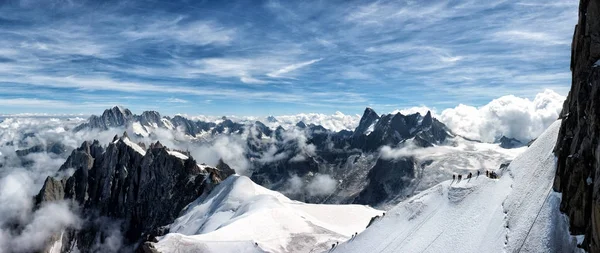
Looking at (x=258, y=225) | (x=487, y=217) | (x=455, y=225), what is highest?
(x=487, y=217)

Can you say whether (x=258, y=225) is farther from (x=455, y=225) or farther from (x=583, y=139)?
(x=583, y=139)

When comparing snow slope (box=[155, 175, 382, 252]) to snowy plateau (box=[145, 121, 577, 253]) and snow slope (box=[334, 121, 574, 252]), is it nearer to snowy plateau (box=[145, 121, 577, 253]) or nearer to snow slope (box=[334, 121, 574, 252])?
snowy plateau (box=[145, 121, 577, 253])

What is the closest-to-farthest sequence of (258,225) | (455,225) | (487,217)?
→ (487,217) < (455,225) < (258,225)

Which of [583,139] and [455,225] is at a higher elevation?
[583,139]

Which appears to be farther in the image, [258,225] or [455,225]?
[258,225]

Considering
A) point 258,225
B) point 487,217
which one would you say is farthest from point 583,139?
point 258,225

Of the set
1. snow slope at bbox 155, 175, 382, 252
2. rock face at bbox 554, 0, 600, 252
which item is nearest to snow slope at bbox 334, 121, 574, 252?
rock face at bbox 554, 0, 600, 252

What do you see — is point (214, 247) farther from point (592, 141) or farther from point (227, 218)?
point (592, 141)
